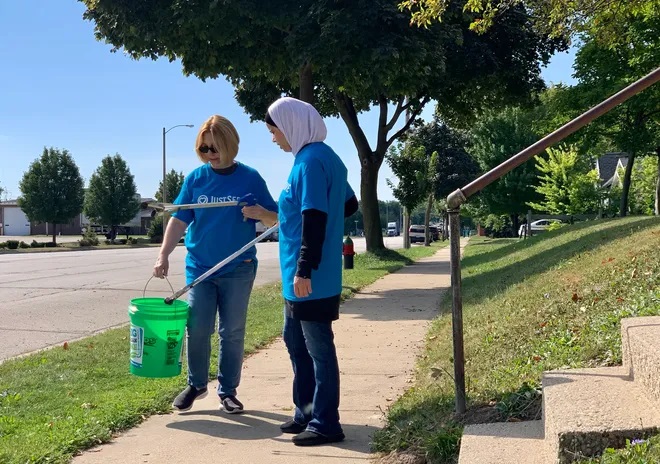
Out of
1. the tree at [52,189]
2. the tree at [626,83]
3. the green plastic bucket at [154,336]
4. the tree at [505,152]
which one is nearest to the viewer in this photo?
the green plastic bucket at [154,336]

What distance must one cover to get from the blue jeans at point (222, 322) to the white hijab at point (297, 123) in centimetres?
115

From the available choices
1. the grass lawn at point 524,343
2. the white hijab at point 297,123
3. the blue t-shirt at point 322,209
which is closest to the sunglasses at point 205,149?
the white hijab at point 297,123

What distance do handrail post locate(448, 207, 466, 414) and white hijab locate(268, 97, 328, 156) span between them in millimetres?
979

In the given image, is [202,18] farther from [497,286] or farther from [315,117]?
[315,117]

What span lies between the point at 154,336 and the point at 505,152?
43650 mm

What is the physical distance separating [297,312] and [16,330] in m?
7.04

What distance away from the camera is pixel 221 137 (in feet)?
16.3

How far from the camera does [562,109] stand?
2484 cm

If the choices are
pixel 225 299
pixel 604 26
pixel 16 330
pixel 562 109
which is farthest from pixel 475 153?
pixel 225 299

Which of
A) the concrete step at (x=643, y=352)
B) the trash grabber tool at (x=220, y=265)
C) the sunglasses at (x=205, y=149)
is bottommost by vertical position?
the concrete step at (x=643, y=352)

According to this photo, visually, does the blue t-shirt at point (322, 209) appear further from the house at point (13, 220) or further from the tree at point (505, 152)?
the house at point (13, 220)

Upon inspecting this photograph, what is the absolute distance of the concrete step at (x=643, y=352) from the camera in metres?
3.08

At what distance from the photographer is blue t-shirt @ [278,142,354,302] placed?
4062 mm

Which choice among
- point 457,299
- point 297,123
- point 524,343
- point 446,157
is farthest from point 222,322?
point 446,157
